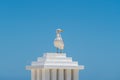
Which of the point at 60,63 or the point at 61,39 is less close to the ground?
the point at 61,39

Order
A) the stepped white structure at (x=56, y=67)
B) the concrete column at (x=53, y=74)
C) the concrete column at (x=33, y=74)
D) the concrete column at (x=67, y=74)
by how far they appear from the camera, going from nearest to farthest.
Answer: the stepped white structure at (x=56, y=67), the concrete column at (x=53, y=74), the concrete column at (x=67, y=74), the concrete column at (x=33, y=74)

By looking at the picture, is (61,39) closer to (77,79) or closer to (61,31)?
(61,31)

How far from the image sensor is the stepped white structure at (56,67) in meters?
36.4

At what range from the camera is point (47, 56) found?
3688 cm

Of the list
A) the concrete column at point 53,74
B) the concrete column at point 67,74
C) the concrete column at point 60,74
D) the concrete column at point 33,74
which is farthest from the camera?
the concrete column at point 33,74

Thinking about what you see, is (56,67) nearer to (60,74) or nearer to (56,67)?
(56,67)

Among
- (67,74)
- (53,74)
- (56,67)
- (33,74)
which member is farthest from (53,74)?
(33,74)

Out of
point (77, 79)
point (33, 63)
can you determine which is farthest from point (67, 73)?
point (33, 63)

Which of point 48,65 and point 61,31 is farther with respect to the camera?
point 61,31

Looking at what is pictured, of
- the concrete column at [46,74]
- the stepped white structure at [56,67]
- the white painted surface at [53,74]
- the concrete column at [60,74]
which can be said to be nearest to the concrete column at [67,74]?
the stepped white structure at [56,67]

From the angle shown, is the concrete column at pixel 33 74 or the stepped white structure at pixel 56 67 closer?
the stepped white structure at pixel 56 67

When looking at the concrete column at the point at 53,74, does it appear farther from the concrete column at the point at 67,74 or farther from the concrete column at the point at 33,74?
the concrete column at the point at 33,74

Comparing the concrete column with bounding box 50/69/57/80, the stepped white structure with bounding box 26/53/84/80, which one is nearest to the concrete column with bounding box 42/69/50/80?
the stepped white structure with bounding box 26/53/84/80

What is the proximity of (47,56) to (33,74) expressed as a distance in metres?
2.58
